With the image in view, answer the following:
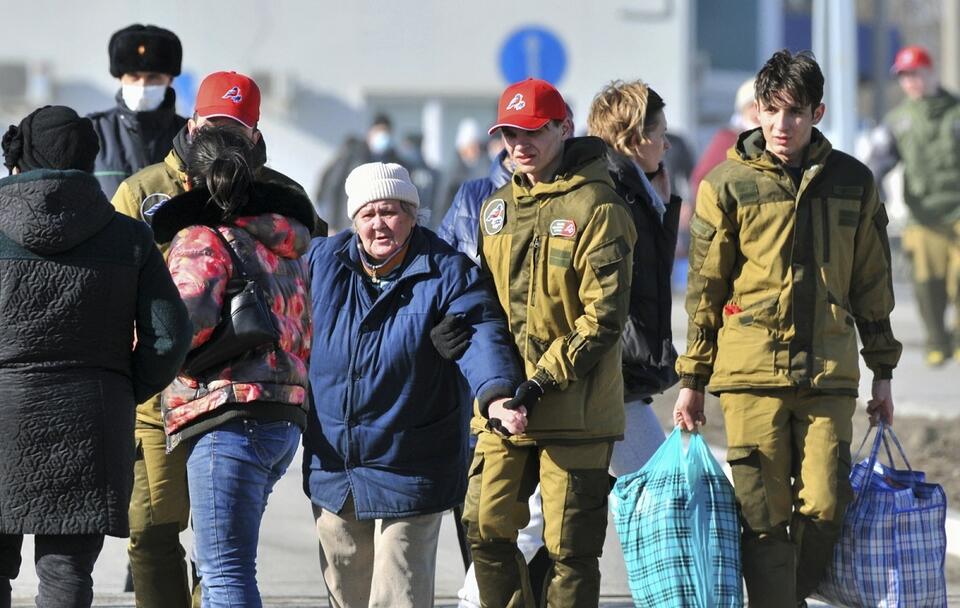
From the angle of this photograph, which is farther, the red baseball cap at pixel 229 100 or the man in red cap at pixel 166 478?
the red baseball cap at pixel 229 100

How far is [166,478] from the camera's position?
18.6 ft

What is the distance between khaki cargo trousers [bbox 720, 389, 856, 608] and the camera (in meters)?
5.73

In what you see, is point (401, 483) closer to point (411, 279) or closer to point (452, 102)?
point (411, 279)

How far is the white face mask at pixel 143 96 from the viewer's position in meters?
7.03

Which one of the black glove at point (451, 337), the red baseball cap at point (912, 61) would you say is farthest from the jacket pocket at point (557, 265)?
the red baseball cap at point (912, 61)

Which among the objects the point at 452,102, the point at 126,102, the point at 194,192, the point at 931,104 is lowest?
the point at 194,192

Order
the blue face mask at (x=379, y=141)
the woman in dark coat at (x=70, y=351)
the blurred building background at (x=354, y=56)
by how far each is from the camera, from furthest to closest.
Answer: the blurred building background at (x=354, y=56), the blue face mask at (x=379, y=141), the woman in dark coat at (x=70, y=351)

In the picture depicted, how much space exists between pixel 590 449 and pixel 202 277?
1317 mm

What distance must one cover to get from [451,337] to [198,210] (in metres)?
0.83

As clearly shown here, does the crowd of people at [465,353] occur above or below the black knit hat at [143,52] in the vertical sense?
below

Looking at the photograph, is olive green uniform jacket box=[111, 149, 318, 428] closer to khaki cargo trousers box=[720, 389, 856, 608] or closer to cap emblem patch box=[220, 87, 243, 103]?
cap emblem patch box=[220, 87, 243, 103]

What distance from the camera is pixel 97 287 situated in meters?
4.79

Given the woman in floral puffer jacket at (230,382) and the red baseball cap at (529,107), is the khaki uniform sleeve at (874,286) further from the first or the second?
the woman in floral puffer jacket at (230,382)

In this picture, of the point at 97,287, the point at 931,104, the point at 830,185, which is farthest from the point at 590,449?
the point at 931,104
